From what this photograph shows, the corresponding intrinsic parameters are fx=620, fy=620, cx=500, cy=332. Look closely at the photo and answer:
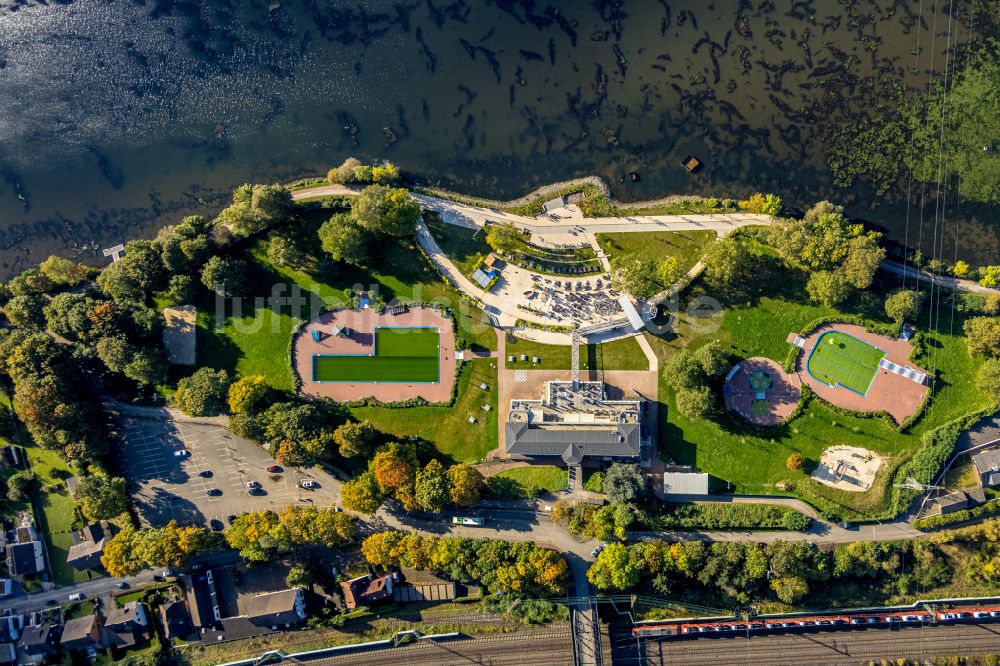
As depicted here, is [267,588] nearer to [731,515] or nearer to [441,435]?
[441,435]

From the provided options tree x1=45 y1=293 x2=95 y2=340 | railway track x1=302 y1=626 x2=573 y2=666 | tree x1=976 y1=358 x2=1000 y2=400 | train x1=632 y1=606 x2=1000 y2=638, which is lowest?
railway track x1=302 y1=626 x2=573 y2=666

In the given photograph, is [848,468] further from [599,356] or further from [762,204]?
[762,204]

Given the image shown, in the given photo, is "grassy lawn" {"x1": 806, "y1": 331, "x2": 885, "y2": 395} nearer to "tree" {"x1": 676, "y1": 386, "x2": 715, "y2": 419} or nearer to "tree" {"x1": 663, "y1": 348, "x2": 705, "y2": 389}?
"tree" {"x1": 676, "y1": 386, "x2": 715, "y2": 419}

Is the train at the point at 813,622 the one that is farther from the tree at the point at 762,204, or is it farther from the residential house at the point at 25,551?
the residential house at the point at 25,551

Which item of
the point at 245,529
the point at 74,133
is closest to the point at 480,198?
the point at 245,529

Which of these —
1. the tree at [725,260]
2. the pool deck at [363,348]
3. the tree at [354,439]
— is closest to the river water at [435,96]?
the tree at [725,260]

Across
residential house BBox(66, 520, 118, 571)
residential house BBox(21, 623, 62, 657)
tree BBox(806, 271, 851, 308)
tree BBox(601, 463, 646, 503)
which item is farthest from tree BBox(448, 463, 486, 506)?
residential house BBox(21, 623, 62, 657)
